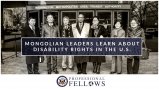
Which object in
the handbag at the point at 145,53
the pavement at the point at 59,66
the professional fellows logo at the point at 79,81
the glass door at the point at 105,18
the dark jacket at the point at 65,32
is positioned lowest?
the professional fellows logo at the point at 79,81

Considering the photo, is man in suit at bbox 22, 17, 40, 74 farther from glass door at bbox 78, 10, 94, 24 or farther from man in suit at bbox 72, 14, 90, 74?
glass door at bbox 78, 10, 94, 24

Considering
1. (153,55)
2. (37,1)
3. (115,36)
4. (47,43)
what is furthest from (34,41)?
(153,55)

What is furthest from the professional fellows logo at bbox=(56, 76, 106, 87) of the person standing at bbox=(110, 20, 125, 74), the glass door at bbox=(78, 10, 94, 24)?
the glass door at bbox=(78, 10, 94, 24)

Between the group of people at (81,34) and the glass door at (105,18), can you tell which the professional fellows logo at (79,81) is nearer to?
the group of people at (81,34)

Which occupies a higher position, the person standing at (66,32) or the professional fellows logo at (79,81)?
the person standing at (66,32)

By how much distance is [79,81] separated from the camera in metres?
4.48

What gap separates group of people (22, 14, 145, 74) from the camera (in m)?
4.48

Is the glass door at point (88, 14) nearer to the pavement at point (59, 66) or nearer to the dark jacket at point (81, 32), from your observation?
the dark jacket at point (81, 32)

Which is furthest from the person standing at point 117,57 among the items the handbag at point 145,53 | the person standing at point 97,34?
the handbag at point 145,53

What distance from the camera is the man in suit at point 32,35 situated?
14.7ft

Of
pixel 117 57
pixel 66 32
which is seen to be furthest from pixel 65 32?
pixel 117 57

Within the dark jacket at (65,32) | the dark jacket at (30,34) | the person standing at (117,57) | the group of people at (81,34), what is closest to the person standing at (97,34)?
the group of people at (81,34)

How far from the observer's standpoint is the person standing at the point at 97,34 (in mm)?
4473

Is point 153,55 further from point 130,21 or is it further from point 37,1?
point 37,1
